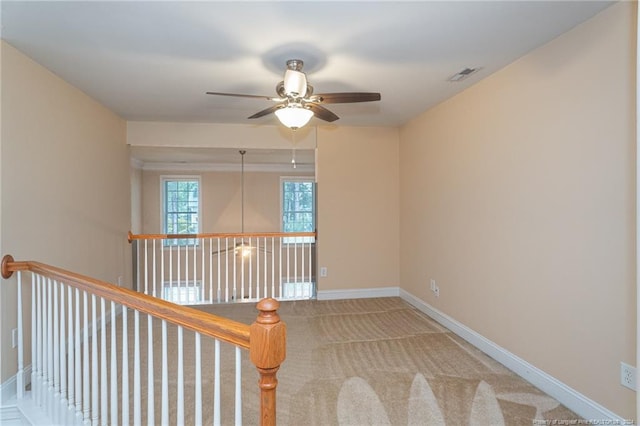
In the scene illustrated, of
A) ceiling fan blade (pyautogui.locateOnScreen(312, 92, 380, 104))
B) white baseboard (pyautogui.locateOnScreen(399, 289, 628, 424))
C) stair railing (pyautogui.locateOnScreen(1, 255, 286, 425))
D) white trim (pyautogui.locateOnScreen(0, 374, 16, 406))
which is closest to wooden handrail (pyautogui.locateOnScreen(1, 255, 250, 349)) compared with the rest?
stair railing (pyautogui.locateOnScreen(1, 255, 286, 425))

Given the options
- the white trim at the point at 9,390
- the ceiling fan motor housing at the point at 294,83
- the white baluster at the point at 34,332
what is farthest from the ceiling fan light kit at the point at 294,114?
the white trim at the point at 9,390

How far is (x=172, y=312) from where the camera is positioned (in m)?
1.41

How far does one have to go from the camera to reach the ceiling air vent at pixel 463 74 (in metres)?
2.82

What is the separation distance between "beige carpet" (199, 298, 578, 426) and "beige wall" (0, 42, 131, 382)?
1.90m

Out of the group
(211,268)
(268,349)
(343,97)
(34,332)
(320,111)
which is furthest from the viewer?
(211,268)

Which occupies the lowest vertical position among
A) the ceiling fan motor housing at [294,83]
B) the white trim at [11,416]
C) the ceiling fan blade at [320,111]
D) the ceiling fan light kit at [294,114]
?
the white trim at [11,416]

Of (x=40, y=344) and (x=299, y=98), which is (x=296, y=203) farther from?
(x=40, y=344)

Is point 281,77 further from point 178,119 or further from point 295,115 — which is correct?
point 178,119

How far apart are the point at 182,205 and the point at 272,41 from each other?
6.15 metres

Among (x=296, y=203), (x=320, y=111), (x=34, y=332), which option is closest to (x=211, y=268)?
(x=34, y=332)

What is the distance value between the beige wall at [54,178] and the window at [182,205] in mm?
3445

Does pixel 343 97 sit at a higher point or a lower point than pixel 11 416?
higher

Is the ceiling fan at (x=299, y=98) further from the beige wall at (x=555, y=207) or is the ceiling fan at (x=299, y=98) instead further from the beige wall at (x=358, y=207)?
the beige wall at (x=358, y=207)

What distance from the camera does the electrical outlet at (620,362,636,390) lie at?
1.82 m
